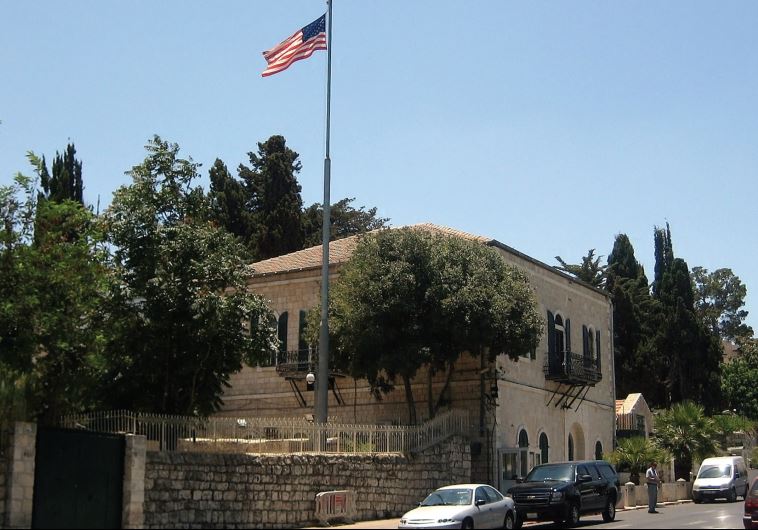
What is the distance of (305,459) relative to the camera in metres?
23.0

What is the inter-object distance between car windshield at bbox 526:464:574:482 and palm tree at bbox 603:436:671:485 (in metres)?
11.3

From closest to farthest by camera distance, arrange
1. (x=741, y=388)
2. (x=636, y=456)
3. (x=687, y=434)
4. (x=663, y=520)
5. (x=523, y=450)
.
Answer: (x=663, y=520) < (x=523, y=450) < (x=636, y=456) < (x=687, y=434) < (x=741, y=388)

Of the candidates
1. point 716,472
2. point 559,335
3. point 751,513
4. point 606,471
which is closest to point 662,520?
point 606,471

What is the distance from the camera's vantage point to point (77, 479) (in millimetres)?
18109

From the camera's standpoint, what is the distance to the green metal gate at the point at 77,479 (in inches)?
687

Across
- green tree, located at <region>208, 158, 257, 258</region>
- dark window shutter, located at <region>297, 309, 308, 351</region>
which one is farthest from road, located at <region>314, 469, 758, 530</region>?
green tree, located at <region>208, 158, 257, 258</region>

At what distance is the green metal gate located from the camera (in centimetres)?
1744

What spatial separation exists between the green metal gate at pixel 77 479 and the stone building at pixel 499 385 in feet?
44.5

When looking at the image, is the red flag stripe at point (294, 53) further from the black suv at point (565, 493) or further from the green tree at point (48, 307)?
the black suv at point (565, 493)

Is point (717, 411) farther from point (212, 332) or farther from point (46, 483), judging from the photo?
point (46, 483)

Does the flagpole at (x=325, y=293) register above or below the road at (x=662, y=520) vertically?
above

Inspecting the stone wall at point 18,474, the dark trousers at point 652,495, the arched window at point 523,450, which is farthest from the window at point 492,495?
the arched window at point 523,450

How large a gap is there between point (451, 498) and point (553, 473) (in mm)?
4708

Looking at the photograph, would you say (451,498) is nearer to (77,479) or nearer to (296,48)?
(77,479)
